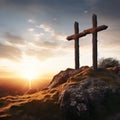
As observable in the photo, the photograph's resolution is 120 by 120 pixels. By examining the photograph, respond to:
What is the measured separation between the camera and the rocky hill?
30.0 meters

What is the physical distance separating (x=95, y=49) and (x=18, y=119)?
43.3 feet

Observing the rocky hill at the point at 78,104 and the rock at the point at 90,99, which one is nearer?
the rock at the point at 90,99

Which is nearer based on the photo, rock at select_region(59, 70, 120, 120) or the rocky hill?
rock at select_region(59, 70, 120, 120)

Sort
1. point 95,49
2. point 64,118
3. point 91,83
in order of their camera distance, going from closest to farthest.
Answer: point 64,118 < point 91,83 < point 95,49

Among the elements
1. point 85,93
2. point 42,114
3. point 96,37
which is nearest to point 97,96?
point 85,93

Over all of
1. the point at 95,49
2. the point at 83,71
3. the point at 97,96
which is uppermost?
the point at 95,49

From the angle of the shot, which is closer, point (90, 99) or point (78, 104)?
point (78, 104)

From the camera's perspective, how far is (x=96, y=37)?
1448 inches

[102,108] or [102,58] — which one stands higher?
[102,58]

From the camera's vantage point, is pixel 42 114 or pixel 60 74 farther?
pixel 60 74

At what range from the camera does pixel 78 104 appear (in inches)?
1184

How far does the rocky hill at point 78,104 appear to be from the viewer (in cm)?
3003

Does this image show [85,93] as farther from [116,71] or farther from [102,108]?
[116,71]

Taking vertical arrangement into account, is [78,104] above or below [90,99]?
below
